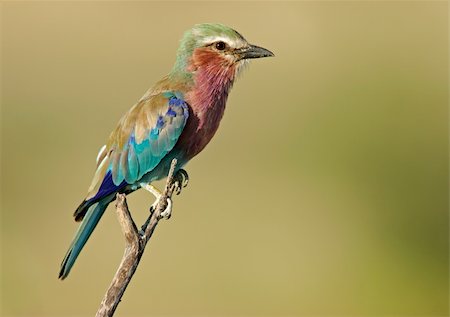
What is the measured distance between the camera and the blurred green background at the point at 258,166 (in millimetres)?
6719

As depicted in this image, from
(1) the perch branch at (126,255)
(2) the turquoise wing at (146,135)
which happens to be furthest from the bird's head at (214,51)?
(1) the perch branch at (126,255)

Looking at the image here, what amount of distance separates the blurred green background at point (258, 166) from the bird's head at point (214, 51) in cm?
234

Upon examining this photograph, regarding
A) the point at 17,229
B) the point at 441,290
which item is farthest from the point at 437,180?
the point at 17,229

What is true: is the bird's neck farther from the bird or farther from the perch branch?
the perch branch

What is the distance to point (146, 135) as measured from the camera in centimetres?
446

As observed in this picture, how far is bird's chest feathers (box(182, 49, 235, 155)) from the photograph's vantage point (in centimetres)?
442

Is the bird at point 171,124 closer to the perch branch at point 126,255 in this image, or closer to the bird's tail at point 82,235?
the bird's tail at point 82,235

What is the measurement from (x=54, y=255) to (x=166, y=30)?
141 inches

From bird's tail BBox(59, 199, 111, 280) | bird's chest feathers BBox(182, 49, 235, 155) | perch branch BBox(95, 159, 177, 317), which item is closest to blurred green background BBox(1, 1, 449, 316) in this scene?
bird's tail BBox(59, 199, 111, 280)

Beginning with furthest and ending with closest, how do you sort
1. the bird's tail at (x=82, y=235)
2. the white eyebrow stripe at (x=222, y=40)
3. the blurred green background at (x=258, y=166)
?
the blurred green background at (x=258, y=166) → the white eyebrow stripe at (x=222, y=40) → the bird's tail at (x=82, y=235)

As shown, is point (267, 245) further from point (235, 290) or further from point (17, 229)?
point (17, 229)

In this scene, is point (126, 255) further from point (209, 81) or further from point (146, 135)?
point (209, 81)

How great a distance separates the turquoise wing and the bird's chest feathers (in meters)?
0.06

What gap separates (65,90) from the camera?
866cm
